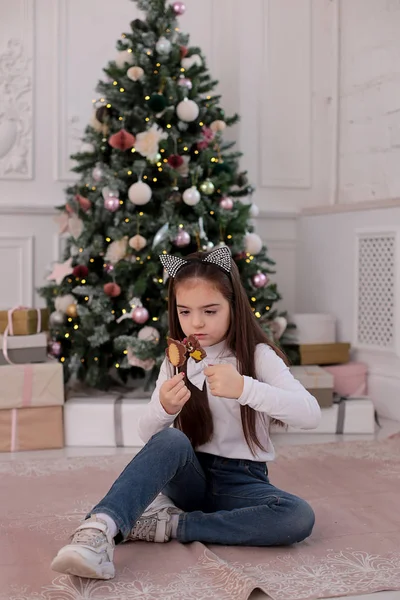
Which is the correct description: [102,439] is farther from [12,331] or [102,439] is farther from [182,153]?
[182,153]

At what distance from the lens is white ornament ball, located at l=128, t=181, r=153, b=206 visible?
130 inches

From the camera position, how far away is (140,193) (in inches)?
130

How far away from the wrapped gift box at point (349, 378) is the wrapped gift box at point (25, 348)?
1.33 m

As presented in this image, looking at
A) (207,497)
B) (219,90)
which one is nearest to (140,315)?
(207,497)

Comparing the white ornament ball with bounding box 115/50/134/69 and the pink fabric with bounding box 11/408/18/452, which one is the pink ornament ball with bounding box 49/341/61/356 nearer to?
the pink fabric with bounding box 11/408/18/452

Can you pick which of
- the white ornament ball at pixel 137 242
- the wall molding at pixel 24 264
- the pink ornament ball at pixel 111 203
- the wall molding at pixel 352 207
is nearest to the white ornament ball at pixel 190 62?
the pink ornament ball at pixel 111 203

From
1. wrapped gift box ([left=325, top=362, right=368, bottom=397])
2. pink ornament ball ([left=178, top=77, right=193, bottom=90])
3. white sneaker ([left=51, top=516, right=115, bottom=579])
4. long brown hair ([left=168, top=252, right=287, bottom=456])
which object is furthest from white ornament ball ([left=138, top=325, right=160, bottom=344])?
white sneaker ([left=51, top=516, right=115, bottom=579])

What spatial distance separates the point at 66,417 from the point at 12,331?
1.29 ft

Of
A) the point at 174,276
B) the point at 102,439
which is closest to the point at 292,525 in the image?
the point at 174,276

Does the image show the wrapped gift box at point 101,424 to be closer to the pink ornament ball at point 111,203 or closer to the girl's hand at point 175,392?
the pink ornament ball at point 111,203

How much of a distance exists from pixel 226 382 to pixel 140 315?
1486 millimetres

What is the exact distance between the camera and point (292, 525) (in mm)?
1907

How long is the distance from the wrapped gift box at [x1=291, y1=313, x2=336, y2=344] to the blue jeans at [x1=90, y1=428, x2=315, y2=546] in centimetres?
183

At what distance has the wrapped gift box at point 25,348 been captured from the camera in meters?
3.15
